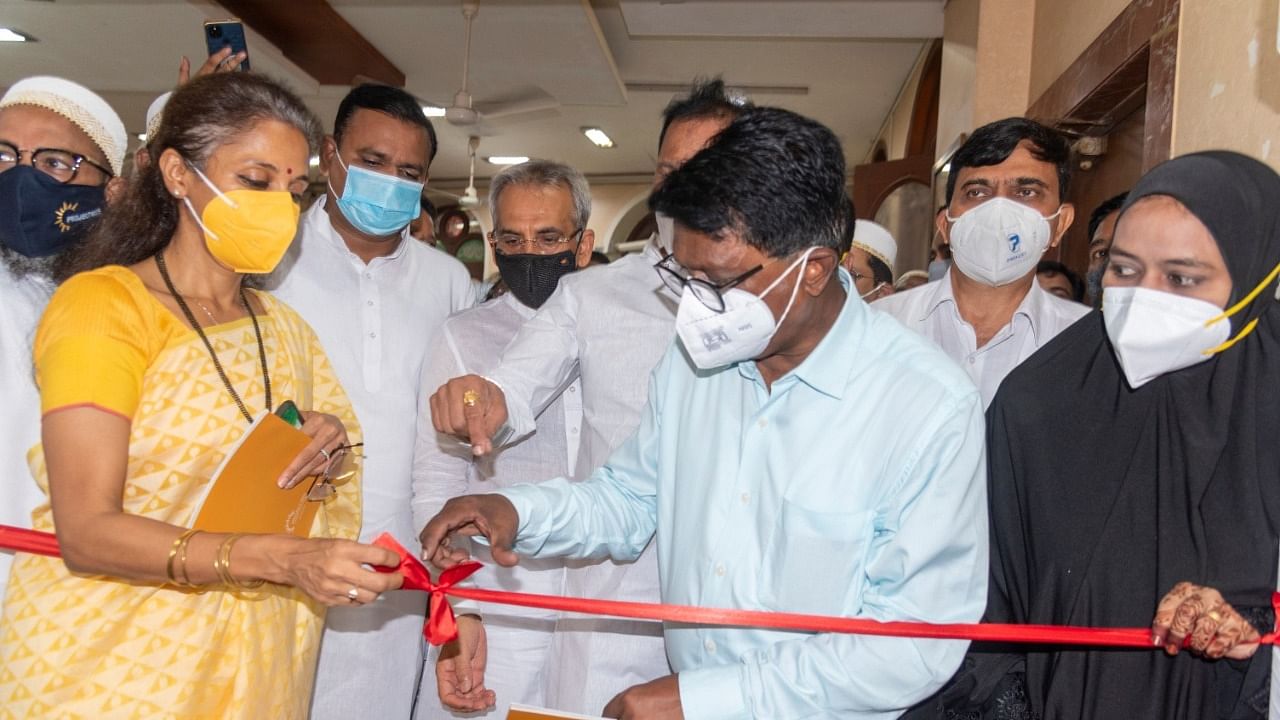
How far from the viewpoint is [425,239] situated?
4469mm

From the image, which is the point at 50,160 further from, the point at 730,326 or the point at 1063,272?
the point at 1063,272

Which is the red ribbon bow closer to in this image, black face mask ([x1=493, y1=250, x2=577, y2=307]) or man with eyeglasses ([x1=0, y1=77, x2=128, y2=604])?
man with eyeglasses ([x1=0, y1=77, x2=128, y2=604])

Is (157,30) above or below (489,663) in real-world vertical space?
above

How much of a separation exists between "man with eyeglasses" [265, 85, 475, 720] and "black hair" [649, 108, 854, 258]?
1.40 m

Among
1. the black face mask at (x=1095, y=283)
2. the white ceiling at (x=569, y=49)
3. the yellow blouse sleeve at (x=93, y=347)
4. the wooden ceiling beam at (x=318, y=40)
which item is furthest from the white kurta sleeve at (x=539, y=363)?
the wooden ceiling beam at (x=318, y=40)

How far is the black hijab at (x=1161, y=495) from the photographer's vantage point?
1.77m

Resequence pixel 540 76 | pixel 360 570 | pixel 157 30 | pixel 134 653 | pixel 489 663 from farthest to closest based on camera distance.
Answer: pixel 540 76, pixel 157 30, pixel 489 663, pixel 134 653, pixel 360 570

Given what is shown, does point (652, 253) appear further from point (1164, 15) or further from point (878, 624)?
point (1164, 15)

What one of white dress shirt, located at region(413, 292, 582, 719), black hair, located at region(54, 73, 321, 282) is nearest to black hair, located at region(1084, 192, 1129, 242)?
white dress shirt, located at region(413, 292, 582, 719)

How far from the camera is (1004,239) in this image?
2.78 metres

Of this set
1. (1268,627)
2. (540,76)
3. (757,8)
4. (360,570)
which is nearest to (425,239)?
(360,570)

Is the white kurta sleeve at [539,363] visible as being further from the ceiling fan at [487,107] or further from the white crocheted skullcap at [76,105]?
the ceiling fan at [487,107]

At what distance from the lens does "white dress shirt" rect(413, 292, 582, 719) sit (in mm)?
2605

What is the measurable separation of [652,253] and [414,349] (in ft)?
2.79
